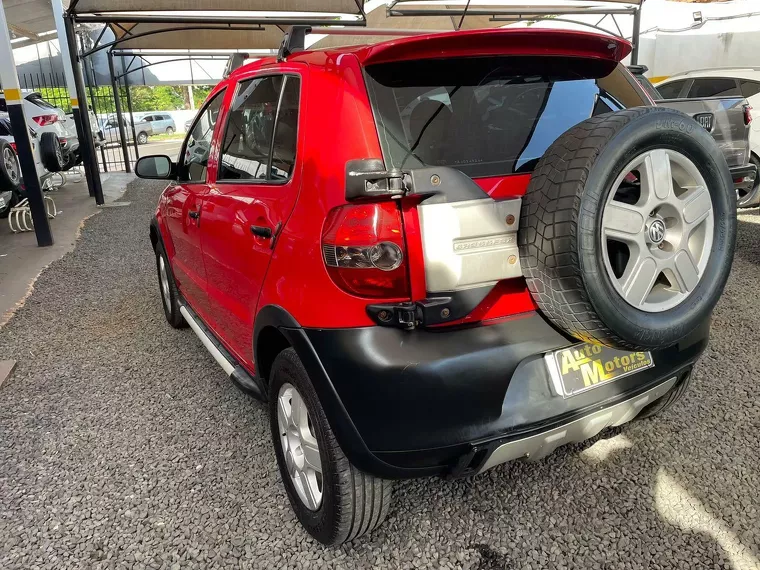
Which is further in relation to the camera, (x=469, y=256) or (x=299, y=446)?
(x=299, y=446)

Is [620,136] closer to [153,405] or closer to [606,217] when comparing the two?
[606,217]

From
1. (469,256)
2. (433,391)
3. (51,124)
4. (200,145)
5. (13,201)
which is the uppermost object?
(200,145)

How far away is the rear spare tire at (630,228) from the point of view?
5.25 ft

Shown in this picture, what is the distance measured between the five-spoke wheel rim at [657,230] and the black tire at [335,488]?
100 centimetres

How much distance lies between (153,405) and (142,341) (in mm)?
1064

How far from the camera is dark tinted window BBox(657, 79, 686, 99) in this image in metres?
8.79

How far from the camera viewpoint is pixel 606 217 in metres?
1.65

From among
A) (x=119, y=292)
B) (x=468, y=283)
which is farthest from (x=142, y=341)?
(x=468, y=283)

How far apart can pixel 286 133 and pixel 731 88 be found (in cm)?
829

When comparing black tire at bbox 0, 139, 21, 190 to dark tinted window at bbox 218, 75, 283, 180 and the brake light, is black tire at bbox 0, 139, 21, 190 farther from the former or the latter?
dark tinted window at bbox 218, 75, 283, 180

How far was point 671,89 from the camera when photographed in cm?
891

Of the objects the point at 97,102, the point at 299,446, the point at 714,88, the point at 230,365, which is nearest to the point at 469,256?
the point at 299,446

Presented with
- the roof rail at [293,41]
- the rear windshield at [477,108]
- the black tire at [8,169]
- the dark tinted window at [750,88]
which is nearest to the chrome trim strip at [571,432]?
the rear windshield at [477,108]

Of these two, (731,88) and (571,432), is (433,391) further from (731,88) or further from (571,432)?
(731,88)
